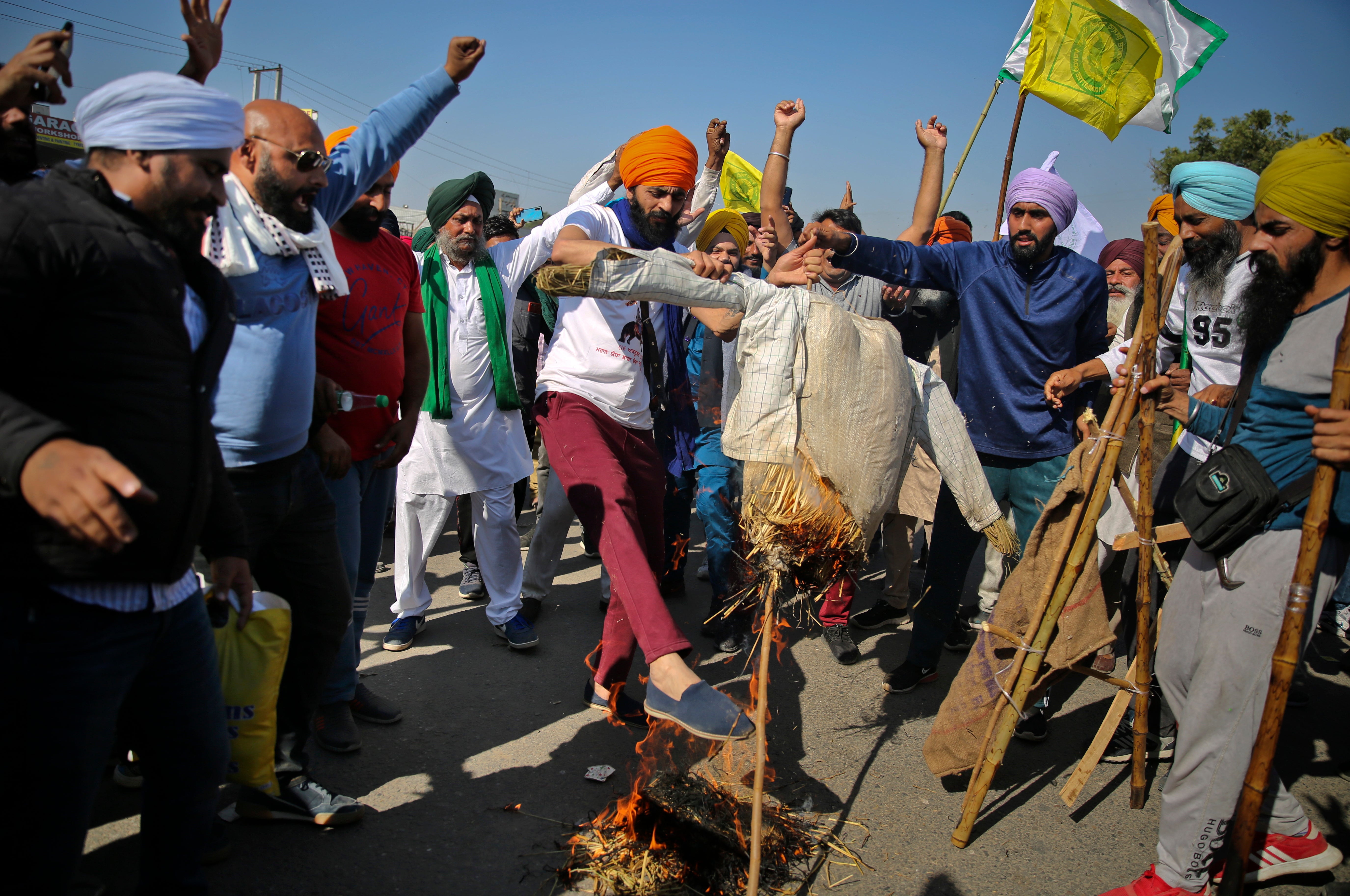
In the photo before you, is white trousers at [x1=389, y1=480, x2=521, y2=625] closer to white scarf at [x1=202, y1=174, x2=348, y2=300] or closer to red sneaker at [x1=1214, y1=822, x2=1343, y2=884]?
white scarf at [x1=202, y1=174, x2=348, y2=300]

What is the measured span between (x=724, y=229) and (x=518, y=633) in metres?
2.89

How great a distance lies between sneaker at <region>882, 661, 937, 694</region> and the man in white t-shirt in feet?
4.24

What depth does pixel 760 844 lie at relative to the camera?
8.61 ft

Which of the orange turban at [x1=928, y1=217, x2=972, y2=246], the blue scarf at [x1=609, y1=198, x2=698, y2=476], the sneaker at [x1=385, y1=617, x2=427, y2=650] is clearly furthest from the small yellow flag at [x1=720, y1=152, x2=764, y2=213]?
the sneaker at [x1=385, y1=617, x2=427, y2=650]

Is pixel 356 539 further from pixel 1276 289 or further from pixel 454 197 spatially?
pixel 1276 289

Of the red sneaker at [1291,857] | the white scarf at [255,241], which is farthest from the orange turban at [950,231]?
the white scarf at [255,241]

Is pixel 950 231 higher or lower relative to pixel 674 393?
higher

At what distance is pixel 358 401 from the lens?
3.30 m

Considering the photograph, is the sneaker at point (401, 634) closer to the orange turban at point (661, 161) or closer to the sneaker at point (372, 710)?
the sneaker at point (372, 710)

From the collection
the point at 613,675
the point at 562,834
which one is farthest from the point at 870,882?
the point at 613,675

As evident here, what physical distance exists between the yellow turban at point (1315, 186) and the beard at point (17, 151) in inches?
155

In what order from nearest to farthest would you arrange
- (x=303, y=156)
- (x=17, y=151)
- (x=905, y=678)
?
(x=17, y=151), (x=303, y=156), (x=905, y=678)

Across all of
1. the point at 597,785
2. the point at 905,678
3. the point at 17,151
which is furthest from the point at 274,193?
the point at 905,678

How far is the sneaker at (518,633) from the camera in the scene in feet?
15.4
